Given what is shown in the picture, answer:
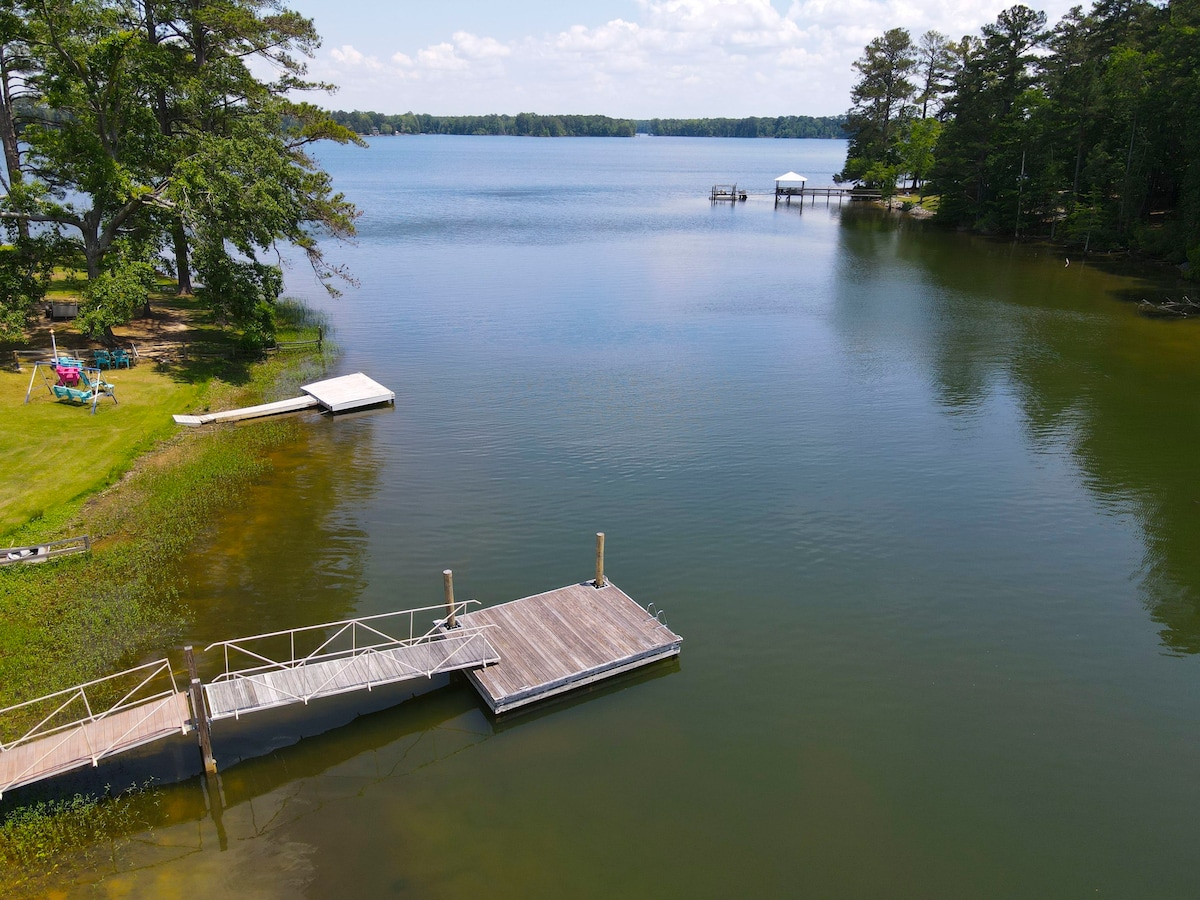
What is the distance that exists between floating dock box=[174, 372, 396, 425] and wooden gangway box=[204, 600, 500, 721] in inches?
649

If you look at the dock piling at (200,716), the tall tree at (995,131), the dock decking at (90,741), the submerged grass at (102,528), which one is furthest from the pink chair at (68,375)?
the tall tree at (995,131)

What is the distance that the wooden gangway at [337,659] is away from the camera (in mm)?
17594

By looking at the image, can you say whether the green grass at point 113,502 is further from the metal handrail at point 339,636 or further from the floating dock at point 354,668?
the metal handrail at point 339,636

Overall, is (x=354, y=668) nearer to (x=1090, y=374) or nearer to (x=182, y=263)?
(x=182, y=263)

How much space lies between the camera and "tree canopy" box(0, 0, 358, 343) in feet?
115

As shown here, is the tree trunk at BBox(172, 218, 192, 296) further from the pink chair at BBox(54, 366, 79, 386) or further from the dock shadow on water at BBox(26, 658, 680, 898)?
the dock shadow on water at BBox(26, 658, 680, 898)

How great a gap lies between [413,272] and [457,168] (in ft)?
453

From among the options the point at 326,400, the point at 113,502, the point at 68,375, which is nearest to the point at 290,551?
the point at 113,502

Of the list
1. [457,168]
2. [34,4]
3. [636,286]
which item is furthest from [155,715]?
[457,168]

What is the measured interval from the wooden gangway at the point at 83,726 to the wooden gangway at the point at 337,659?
1049 mm

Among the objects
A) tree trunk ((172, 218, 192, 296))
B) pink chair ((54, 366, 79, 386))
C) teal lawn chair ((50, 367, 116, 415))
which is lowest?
teal lawn chair ((50, 367, 116, 415))

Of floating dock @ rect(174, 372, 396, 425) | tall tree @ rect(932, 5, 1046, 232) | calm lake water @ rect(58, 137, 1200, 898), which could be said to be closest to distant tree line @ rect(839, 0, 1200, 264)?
tall tree @ rect(932, 5, 1046, 232)

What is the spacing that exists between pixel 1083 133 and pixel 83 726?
9037 centimetres

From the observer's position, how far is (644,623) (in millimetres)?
21297
